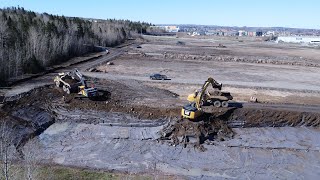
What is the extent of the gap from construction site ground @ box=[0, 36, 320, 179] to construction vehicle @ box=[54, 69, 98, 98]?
80 centimetres

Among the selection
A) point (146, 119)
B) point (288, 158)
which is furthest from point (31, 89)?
point (288, 158)

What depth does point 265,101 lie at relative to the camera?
116 feet

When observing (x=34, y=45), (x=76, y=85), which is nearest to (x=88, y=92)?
(x=76, y=85)

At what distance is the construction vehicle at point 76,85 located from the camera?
A: 32.5m

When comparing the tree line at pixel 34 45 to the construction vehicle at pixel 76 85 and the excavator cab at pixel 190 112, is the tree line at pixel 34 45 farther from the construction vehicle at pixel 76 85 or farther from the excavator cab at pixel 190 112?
the excavator cab at pixel 190 112

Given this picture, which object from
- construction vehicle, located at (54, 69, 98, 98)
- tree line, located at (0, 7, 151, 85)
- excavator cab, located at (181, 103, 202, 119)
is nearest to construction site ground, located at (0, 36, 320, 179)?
excavator cab, located at (181, 103, 202, 119)

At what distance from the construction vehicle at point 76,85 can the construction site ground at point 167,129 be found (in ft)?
2.61

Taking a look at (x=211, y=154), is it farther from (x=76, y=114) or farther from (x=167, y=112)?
(x=76, y=114)

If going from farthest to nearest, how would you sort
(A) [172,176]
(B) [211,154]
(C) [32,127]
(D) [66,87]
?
(D) [66,87] → (C) [32,127] → (B) [211,154] → (A) [172,176]

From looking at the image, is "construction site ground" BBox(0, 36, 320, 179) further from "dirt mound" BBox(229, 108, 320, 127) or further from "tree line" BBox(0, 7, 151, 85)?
"tree line" BBox(0, 7, 151, 85)

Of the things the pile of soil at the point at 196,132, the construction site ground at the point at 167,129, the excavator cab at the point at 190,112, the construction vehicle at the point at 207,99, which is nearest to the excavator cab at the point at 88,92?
the construction site ground at the point at 167,129

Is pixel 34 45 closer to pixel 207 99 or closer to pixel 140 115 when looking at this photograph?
pixel 140 115

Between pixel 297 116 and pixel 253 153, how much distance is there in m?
8.63

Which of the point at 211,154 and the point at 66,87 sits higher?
the point at 66,87
